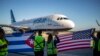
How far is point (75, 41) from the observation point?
15.4m

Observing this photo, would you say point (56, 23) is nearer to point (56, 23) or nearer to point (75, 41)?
point (56, 23)

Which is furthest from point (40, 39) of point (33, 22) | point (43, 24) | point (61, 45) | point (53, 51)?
point (33, 22)

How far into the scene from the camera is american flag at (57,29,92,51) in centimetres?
1509

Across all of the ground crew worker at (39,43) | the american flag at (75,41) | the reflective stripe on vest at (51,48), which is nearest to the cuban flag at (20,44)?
the american flag at (75,41)

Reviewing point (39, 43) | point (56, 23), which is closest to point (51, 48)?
point (39, 43)

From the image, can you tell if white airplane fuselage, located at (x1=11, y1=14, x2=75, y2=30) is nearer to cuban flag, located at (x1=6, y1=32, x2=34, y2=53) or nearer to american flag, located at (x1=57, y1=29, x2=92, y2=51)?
american flag, located at (x1=57, y1=29, x2=92, y2=51)

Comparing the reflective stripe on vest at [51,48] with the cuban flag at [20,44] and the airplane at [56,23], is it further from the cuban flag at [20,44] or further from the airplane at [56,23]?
the airplane at [56,23]

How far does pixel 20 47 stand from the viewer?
43.9 feet

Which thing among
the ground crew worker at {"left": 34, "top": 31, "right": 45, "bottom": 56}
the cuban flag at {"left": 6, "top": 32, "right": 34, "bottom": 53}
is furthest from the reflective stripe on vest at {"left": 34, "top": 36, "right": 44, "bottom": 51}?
the cuban flag at {"left": 6, "top": 32, "right": 34, "bottom": 53}

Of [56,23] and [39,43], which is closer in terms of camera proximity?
[39,43]

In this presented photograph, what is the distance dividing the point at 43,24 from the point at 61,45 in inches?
899

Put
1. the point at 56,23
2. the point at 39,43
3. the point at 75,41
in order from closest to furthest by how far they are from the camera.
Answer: the point at 39,43 → the point at 75,41 → the point at 56,23

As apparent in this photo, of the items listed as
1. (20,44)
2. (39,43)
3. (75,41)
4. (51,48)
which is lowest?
(75,41)

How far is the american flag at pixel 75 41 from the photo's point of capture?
1509 cm
